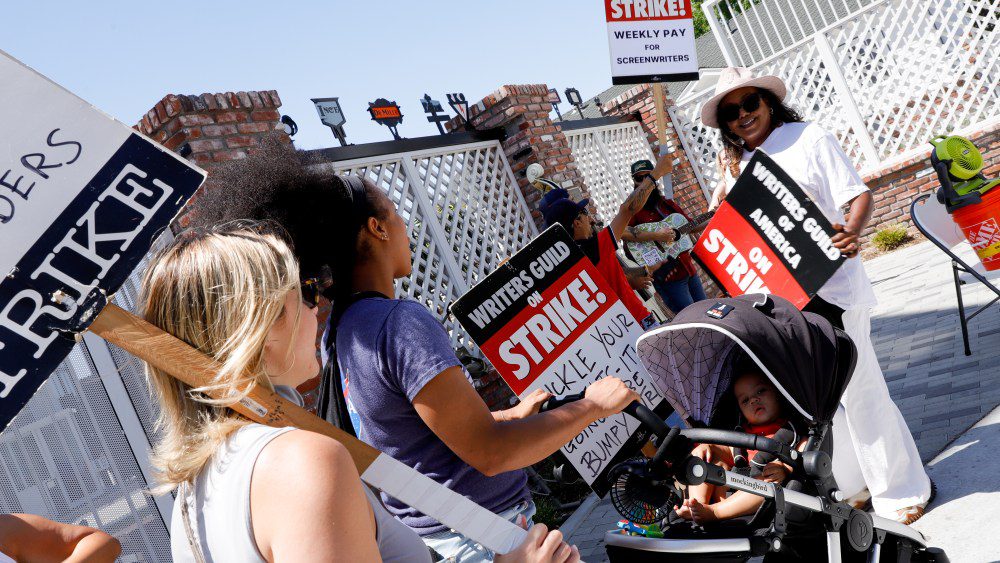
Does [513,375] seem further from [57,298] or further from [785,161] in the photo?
[57,298]

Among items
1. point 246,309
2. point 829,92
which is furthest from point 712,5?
point 246,309

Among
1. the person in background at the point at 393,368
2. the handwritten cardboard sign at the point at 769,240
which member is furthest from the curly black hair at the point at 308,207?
the handwritten cardboard sign at the point at 769,240

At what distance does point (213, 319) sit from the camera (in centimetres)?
131

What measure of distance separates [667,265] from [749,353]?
3800 millimetres

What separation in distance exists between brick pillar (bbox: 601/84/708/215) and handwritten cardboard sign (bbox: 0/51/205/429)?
9863 mm

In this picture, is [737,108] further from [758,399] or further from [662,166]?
[662,166]

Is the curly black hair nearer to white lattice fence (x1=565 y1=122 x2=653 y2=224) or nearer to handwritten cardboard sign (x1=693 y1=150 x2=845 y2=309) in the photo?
handwritten cardboard sign (x1=693 y1=150 x2=845 y2=309)

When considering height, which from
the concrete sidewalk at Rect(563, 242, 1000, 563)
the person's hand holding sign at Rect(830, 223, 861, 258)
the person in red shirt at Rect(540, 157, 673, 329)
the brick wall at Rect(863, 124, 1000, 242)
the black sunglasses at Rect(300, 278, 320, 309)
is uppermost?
the black sunglasses at Rect(300, 278, 320, 309)

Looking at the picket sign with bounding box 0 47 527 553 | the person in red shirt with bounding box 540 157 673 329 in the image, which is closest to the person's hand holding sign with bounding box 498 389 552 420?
the picket sign with bounding box 0 47 527 553


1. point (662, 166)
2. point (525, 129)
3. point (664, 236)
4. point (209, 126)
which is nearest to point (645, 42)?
point (662, 166)

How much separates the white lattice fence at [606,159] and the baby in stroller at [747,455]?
6.22 meters

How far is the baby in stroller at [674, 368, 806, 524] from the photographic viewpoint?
8.77 feet

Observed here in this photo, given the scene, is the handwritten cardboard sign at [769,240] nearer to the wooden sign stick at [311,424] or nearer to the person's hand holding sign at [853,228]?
the person's hand holding sign at [853,228]

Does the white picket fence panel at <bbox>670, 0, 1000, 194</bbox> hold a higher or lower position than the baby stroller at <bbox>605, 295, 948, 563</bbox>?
lower
